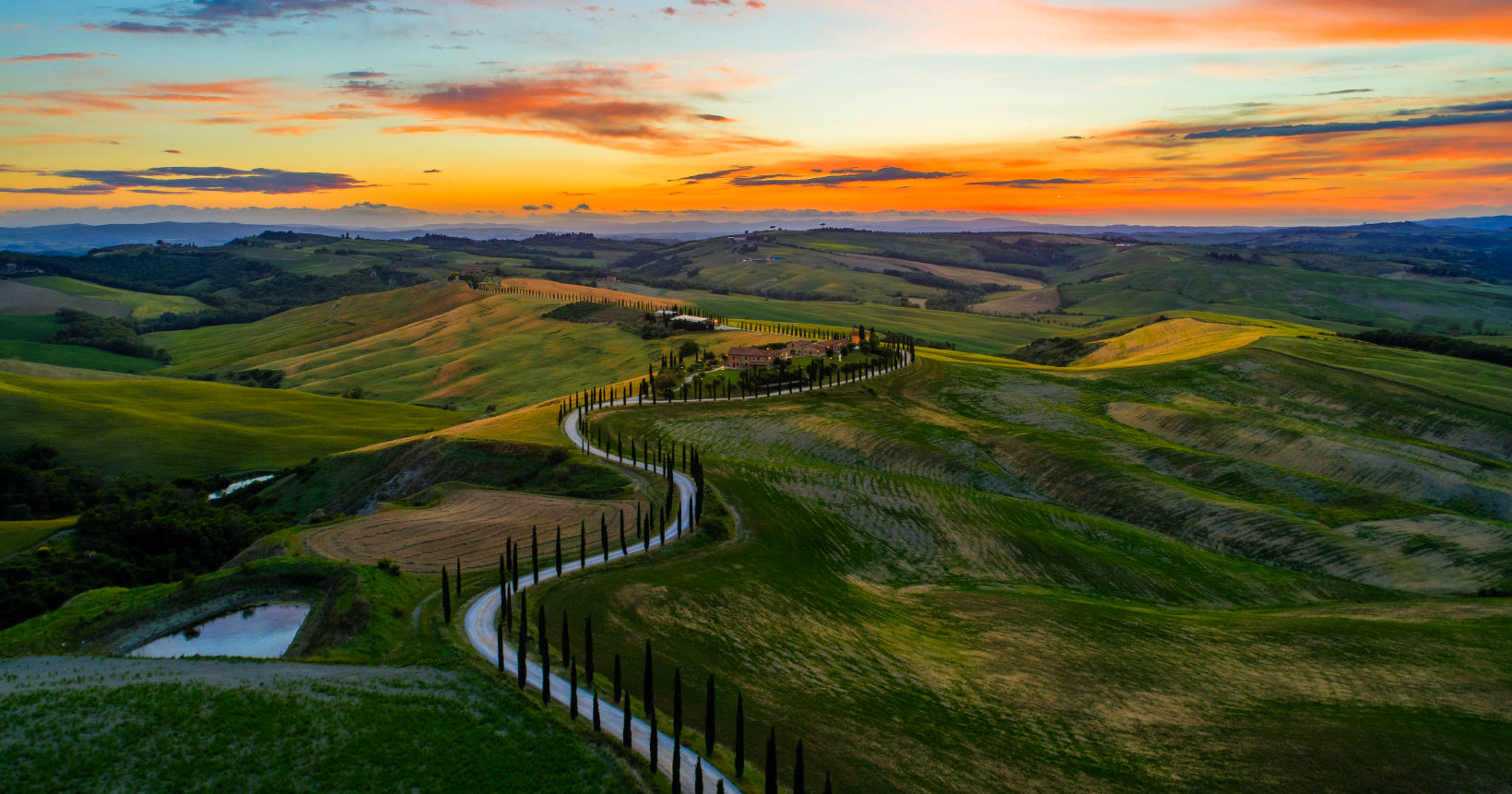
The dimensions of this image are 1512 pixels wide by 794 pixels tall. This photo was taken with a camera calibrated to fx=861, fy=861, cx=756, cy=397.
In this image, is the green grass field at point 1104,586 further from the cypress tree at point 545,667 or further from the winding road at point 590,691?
the winding road at point 590,691

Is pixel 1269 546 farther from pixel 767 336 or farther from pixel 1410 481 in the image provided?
pixel 767 336

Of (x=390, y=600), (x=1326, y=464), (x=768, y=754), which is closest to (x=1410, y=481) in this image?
(x=1326, y=464)

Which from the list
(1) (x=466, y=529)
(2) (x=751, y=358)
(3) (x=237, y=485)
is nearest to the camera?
(1) (x=466, y=529)

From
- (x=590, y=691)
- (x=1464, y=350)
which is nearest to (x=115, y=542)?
(x=590, y=691)

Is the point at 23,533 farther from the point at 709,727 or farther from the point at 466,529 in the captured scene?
the point at 709,727

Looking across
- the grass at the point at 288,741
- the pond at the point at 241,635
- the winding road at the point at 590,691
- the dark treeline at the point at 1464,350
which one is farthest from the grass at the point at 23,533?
the dark treeline at the point at 1464,350
